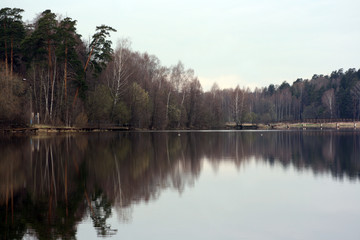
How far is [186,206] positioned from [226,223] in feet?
8.10

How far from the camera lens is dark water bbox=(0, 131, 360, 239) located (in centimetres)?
1112

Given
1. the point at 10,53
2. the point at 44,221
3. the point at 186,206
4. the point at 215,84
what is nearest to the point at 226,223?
the point at 186,206

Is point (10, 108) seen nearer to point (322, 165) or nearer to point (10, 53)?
point (10, 53)

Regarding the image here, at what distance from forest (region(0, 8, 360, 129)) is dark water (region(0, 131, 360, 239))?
40.6 meters

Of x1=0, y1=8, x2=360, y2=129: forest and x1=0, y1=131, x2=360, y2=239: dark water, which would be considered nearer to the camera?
x1=0, y1=131, x2=360, y2=239: dark water

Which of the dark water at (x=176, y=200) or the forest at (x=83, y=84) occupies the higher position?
the forest at (x=83, y=84)

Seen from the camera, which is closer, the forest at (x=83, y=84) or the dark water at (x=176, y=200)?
the dark water at (x=176, y=200)

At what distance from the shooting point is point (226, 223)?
468 inches

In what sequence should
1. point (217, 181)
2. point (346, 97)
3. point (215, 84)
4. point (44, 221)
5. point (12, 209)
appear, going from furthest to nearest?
1. point (346, 97)
2. point (215, 84)
3. point (217, 181)
4. point (12, 209)
5. point (44, 221)

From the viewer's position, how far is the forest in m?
64.9

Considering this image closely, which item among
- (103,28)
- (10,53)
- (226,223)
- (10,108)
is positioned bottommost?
(226,223)

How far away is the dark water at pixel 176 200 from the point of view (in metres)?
11.1

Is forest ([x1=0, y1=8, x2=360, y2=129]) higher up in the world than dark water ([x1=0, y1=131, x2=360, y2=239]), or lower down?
higher up

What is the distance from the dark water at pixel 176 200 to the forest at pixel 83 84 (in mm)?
40621
